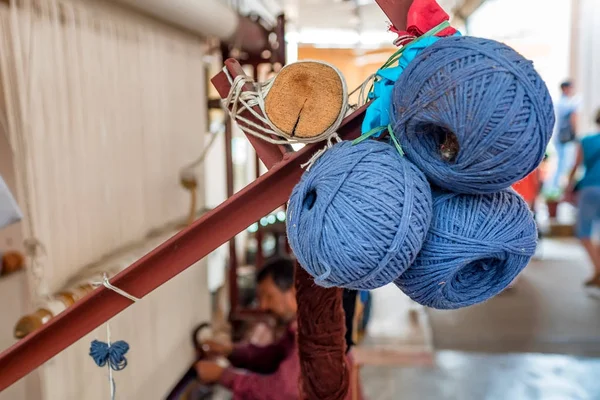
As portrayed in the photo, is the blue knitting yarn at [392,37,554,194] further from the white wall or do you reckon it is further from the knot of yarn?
the white wall

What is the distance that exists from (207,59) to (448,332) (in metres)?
1.73

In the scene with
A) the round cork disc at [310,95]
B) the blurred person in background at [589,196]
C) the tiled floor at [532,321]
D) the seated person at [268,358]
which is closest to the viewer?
the round cork disc at [310,95]

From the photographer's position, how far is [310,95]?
53cm

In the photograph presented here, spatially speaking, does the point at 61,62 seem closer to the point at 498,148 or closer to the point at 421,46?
the point at 421,46

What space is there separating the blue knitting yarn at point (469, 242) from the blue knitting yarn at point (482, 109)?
0.09ft

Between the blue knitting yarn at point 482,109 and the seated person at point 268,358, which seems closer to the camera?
the blue knitting yarn at point 482,109

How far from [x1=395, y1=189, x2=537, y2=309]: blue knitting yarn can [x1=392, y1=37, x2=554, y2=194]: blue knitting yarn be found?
27 millimetres

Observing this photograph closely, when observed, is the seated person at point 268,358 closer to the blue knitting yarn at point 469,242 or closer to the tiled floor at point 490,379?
the tiled floor at point 490,379

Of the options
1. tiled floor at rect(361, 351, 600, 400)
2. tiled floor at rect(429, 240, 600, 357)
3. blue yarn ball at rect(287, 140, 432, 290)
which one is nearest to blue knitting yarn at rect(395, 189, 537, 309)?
blue yarn ball at rect(287, 140, 432, 290)

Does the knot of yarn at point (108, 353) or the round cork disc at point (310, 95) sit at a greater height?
the round cork disc at point (310, 95)

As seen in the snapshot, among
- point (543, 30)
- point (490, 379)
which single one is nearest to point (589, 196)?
point (490, 379)

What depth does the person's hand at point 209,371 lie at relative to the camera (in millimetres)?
1558

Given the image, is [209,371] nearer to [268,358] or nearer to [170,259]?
[268,358]

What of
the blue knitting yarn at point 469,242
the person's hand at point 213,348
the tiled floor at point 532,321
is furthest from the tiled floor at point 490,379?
the blue knitting yarn at point 469,242
